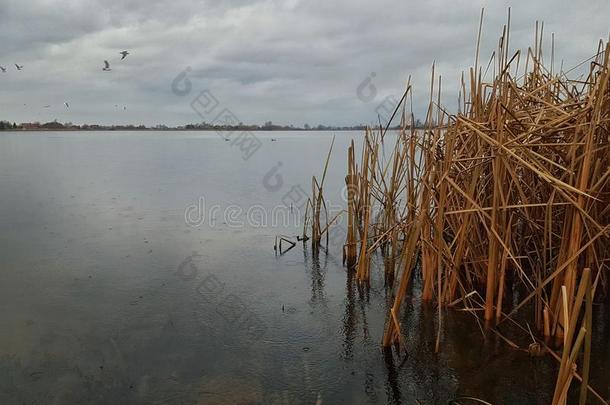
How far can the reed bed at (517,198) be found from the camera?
2.91m

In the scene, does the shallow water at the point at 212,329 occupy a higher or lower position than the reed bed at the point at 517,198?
lower

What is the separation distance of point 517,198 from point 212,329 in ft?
9.71

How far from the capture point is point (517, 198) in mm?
3879

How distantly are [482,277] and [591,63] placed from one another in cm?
200

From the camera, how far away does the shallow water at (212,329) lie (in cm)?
303

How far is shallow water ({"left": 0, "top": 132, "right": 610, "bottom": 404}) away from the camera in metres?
3.03

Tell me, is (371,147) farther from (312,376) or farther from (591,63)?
(312,376)

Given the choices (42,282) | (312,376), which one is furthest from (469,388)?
(42,282)

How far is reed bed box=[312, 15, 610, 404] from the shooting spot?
2.91 m

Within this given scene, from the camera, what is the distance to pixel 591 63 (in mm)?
3324

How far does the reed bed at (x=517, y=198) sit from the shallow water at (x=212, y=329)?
27 cm

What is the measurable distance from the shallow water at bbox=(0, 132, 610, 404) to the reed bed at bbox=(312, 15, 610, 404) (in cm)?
27

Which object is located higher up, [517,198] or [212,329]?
[517,198]

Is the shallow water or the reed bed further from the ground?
the reed bed
